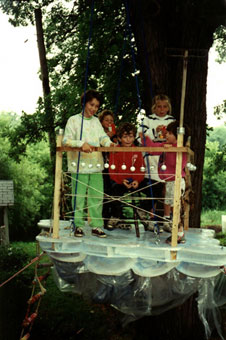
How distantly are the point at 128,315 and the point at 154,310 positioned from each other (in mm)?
618

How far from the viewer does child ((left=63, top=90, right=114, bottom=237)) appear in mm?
4863

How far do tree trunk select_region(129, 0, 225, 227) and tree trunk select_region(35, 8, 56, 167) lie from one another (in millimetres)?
4214

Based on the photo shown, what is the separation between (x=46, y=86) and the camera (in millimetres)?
12766

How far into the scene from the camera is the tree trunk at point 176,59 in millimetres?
6996

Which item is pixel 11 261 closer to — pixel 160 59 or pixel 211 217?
pixel 160 59

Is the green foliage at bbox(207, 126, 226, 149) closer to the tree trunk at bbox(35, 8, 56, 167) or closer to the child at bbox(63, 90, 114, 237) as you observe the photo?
the tree trunk at bbox(35, 8, 56, 167)

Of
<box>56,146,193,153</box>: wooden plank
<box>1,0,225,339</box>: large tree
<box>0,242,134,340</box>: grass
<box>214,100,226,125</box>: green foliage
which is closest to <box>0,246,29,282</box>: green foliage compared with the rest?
<box>0,242,134,340</box>: grass

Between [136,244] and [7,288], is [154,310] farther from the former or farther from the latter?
[7,288]

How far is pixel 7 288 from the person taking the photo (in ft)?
38.1

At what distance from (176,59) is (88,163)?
10.5 feet

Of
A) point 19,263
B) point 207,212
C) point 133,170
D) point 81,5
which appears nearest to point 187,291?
point 133,170

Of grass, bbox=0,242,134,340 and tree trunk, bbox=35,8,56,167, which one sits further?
tree trunk, bbox=35,8,56,167

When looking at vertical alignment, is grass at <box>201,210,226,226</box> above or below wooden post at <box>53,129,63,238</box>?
below

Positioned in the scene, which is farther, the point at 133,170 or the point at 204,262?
the point at 133,170
